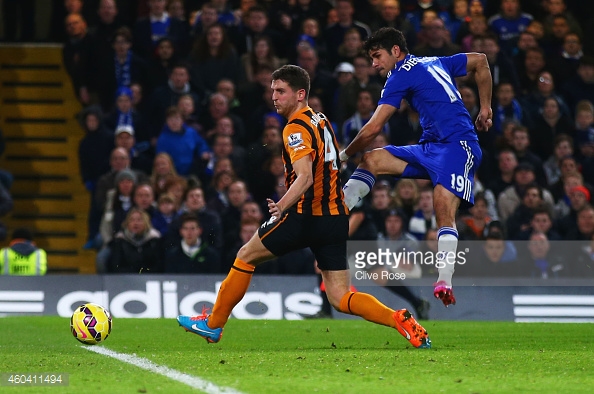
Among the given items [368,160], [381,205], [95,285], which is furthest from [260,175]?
[368,160]

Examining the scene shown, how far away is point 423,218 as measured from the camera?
14.3 meters

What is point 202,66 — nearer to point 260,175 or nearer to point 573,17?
point 260,175

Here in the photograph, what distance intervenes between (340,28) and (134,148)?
361 centimetres

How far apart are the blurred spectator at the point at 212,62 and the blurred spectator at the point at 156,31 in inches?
19.0

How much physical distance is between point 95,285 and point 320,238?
17.1 ft

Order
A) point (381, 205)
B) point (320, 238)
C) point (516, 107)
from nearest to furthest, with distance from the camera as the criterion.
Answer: point (320, 238), point (381, 205), point (516, 107)

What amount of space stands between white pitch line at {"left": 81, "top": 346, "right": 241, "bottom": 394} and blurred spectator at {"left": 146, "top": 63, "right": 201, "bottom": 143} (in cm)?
723

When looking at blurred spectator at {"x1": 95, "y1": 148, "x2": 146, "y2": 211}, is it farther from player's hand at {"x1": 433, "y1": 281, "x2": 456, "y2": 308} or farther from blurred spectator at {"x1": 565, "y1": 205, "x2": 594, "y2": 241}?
player's hand at {"x1": 433, "y1": 281, "x2": 456, "y2": 308}

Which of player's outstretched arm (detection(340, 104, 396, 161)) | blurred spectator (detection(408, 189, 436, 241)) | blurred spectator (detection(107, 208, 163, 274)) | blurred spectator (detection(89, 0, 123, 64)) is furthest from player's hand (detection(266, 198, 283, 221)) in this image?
blurred spectator (detection(89, 0, 123, 64))

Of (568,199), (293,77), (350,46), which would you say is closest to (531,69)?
(568,199)

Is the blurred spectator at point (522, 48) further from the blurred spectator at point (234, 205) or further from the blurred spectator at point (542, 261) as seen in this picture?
the blurred spectator at point (234, 205)

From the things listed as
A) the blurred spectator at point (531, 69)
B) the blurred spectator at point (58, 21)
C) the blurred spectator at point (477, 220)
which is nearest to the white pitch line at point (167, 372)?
the blurred spectator at point (477, 220)

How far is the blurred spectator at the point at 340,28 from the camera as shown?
658 inches

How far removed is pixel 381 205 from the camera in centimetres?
1428
